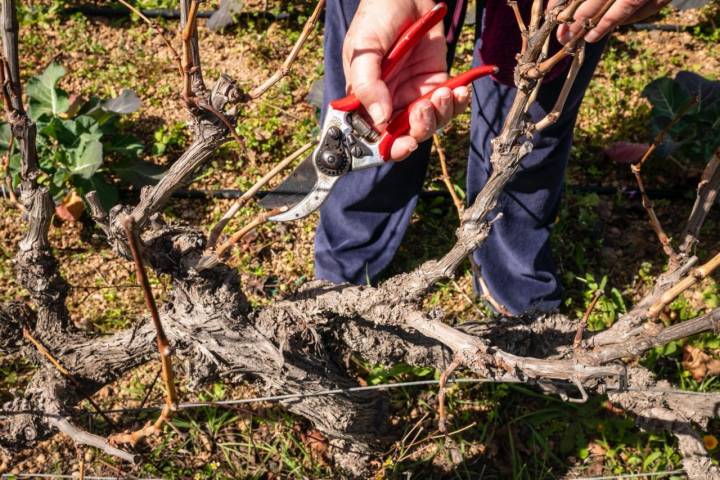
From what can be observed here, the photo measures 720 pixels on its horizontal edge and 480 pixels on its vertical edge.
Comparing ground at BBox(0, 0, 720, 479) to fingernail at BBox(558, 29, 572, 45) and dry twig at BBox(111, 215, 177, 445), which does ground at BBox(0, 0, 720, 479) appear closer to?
dry twig at BBox(111, 215, 177, 445)

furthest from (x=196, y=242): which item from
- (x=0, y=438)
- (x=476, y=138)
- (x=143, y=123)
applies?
(x=143, y=123)

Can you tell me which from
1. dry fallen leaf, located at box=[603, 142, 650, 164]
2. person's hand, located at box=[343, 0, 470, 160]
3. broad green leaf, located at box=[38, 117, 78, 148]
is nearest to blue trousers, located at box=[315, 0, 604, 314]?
person's hand, located at box=[343, 0, 470, 160]

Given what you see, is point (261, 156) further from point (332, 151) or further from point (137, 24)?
point (332, 151)

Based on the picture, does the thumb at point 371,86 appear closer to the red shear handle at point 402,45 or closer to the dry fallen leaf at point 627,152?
the red shear handle at point 402,45

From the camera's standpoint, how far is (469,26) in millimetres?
3984

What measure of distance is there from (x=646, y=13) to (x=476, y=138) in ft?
2.77

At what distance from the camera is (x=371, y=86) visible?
163 cm

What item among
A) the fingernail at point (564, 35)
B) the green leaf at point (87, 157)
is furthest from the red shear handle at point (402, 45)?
the green leaf at point (87, 157)

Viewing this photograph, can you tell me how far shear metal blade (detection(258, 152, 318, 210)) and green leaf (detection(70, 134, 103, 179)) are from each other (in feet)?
2.59

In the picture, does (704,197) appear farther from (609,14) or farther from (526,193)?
(526,193)

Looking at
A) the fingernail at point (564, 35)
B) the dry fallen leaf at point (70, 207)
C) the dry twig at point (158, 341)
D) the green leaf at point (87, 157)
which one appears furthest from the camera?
the dry fallen leaf at point (70, 207)

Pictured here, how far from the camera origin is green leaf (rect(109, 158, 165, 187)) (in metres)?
3.02

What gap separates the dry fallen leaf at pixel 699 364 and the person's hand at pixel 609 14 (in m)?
1.57

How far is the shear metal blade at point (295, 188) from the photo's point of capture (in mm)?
2302
